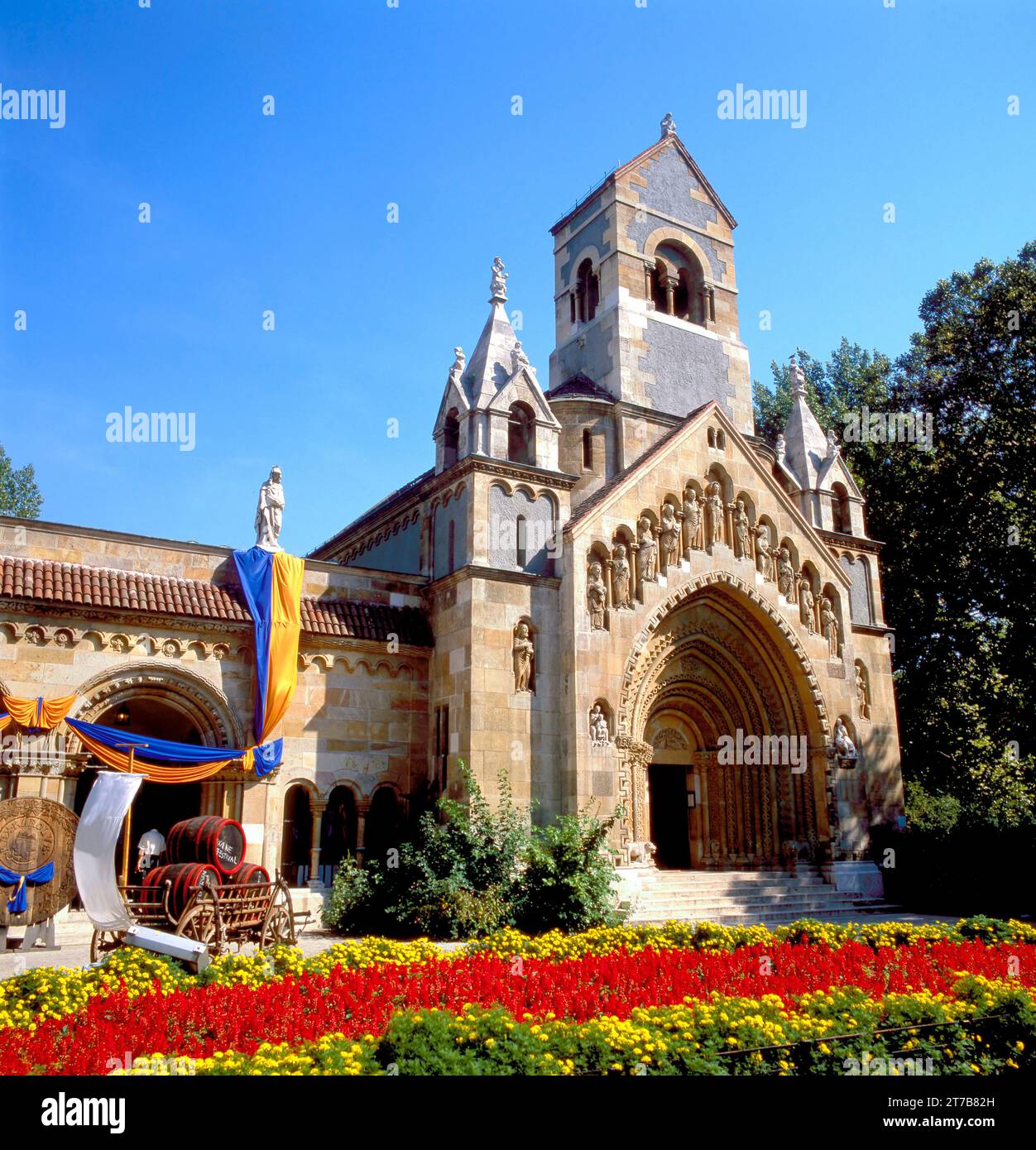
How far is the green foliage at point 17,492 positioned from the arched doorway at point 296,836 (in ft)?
102

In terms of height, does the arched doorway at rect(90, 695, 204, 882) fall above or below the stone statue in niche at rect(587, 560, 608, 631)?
below

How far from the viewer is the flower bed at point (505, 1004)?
27.3ft

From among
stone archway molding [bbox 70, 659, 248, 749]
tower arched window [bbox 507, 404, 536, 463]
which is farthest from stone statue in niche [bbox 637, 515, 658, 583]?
stone archway molding [bbox 70, 659, 248, 749]

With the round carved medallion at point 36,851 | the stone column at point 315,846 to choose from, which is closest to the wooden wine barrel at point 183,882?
the round carved medallion at point 36,851

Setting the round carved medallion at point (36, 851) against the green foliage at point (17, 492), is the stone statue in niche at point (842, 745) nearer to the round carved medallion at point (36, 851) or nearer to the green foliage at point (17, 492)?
the round carved medallion at point (36, 851)

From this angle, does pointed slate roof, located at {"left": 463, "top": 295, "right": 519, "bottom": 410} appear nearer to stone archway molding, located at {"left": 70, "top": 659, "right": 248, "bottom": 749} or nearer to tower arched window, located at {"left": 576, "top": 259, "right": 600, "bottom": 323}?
tower arched window, located at {"left": 576, "top": 259, "right": 600, "bottom": 323}

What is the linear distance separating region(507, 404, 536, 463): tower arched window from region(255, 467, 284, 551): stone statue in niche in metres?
5.79

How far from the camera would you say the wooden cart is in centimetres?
1412

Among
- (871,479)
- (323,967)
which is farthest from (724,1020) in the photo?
(871,479)

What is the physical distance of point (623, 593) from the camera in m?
23.4

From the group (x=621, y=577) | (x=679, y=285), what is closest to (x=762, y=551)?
(x=621, y=577)

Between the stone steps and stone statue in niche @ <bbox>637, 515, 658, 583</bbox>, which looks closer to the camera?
the stone steps

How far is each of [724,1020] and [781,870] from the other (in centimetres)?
1723
